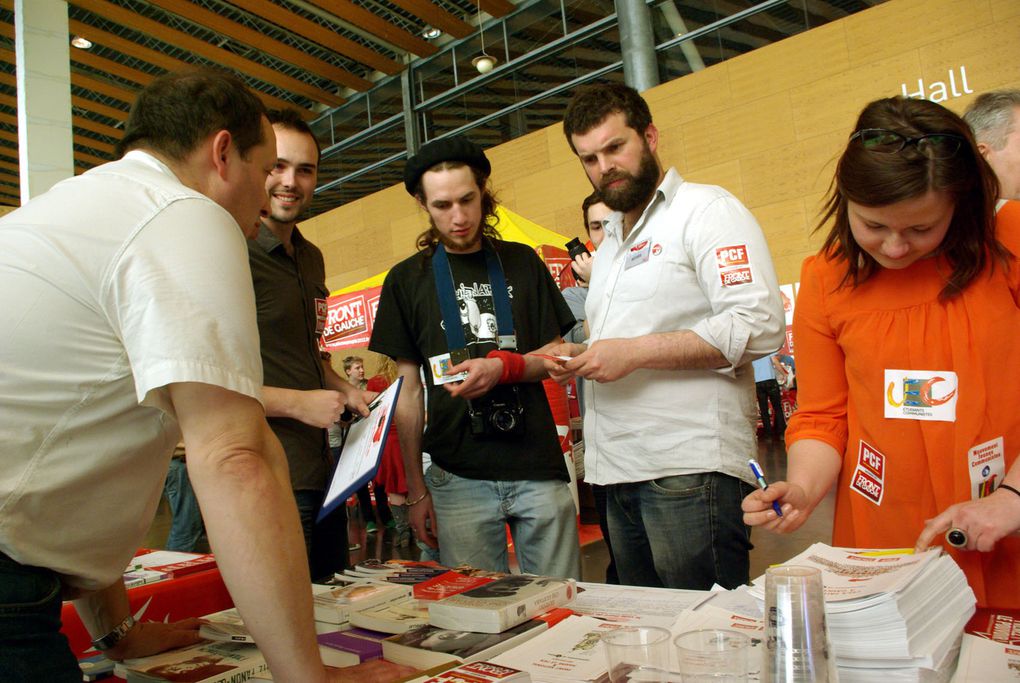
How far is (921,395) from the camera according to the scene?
4.19ft

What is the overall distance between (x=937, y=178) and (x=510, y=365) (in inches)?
41.0

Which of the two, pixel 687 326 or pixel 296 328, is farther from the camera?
pixel 296 328

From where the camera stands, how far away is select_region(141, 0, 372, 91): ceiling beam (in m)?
7.45

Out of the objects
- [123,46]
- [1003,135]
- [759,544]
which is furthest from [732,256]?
[123,46]

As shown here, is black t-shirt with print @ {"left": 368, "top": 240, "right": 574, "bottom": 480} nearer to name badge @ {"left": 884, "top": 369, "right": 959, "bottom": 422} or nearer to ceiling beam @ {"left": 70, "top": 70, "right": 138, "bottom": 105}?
name badge @ {"left": 884, "top": 369, "right": 959, "bottom": 422}


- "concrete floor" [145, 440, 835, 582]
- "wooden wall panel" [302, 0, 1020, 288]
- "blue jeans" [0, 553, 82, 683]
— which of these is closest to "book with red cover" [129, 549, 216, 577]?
"blue jeans" [0, 553, 82, 683]

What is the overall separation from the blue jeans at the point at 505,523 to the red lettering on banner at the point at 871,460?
0.81 m

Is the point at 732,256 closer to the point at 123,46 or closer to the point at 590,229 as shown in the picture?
the point at 590,229

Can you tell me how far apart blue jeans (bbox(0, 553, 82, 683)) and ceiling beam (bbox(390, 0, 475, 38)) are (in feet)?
25.2

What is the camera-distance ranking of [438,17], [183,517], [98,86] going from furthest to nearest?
[98,86] < [438,17] < [183,517]

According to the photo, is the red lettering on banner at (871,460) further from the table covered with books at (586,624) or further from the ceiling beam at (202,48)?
the ceiling beam at (202,48)

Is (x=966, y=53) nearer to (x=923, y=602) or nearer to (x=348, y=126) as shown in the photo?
(x=923, y=602)

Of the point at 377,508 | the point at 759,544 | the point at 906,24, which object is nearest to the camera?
the point at 759,544

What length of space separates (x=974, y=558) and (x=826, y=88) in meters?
5.88
